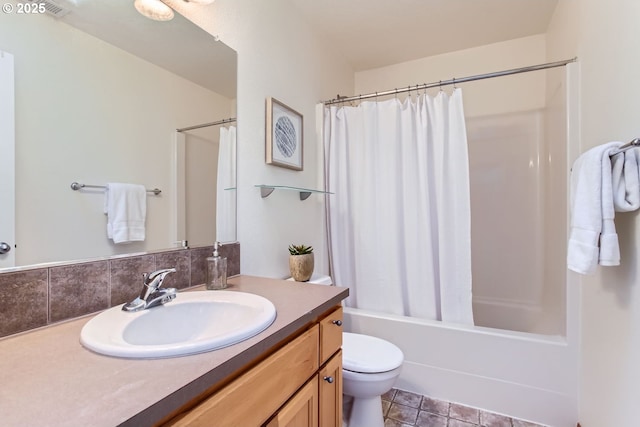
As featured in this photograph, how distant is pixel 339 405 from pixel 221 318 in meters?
0.57

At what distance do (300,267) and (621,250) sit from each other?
4.57 feet

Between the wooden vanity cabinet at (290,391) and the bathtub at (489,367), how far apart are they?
0.88 m

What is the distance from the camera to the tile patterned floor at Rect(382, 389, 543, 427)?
1569mm

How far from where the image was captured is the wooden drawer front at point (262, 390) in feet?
1.94

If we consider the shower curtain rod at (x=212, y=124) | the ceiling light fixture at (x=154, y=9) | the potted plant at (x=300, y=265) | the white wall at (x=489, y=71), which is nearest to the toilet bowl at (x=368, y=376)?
the potted plant at (x=300, y=265)

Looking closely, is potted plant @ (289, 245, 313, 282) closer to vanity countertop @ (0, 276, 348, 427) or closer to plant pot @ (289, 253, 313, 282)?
plant pot @ (289, 253, 313, 282)

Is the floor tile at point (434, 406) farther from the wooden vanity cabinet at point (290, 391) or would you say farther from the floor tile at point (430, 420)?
the wooden vanity cabinet at point (290, 391)

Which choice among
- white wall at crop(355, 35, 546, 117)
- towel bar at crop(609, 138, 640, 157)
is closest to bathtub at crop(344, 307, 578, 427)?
towel bar at crop(609, 138, 640, 157)

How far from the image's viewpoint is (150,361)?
60cm

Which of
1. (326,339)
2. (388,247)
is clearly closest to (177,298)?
(326,339)

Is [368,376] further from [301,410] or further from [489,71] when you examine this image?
[489,71]

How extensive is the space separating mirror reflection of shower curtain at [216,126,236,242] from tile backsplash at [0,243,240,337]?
298 mm

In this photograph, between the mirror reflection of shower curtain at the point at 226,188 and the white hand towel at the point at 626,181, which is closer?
the white hand towel at the point at 626,181

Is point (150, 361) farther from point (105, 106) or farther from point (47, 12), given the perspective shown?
point (47, 12)
